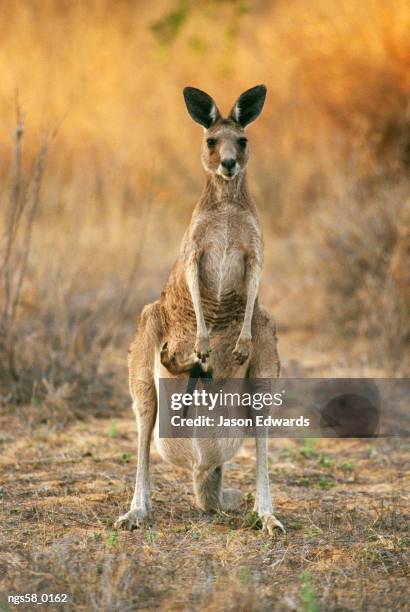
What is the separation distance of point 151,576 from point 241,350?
3.88 feet

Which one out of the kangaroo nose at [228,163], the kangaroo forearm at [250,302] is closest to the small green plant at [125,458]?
the kangaroo forearm at [250,302]

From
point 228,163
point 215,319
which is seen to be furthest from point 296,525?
point 228,163

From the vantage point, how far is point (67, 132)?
47.2ft

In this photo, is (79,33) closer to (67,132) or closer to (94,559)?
(67,132)

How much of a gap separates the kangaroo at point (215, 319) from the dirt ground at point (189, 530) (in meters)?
0.22

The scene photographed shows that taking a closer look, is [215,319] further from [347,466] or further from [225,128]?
[347,466]

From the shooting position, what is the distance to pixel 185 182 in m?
12.9

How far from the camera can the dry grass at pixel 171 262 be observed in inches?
163

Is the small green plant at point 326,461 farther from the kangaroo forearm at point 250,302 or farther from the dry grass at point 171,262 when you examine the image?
the kangaroo forearm at point 250,302

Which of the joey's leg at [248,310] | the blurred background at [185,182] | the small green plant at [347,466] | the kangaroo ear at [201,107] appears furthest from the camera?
the blurred background at [185,182]

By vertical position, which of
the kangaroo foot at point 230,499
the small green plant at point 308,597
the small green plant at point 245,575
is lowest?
the small green plant at point 308,597

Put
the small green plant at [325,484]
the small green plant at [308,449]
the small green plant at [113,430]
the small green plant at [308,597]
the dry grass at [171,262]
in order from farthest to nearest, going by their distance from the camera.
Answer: the small green plant at [113,430]
the small green plant at [308,449]
the small green plant at [325,484]
the dry grass at [171,262]
the small green plant at [308,597]

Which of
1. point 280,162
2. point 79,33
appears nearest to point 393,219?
point 280,162

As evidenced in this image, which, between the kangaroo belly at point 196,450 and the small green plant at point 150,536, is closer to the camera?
the small green plant at point 150,536
